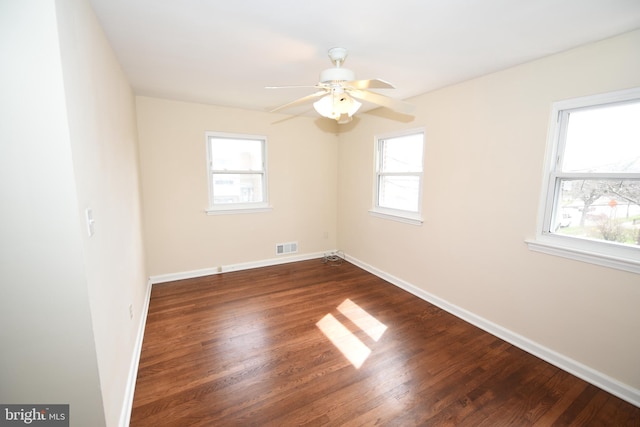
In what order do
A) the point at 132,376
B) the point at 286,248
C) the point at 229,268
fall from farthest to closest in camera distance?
the point at 286,248
the point at 229,268
the point at 132,376

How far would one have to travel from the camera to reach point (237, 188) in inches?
159

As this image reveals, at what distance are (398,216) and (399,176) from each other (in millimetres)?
533

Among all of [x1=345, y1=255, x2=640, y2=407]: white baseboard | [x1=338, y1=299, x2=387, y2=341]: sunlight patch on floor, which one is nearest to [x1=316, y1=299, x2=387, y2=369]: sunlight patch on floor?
[x1=338, y1=299, x2=387, y2=341]: sunlight patch on floor

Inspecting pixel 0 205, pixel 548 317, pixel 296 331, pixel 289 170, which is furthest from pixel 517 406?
pixel 289 170

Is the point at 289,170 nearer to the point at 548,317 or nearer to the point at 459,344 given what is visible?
the point at 459,344

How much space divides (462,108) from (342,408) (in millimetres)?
2786

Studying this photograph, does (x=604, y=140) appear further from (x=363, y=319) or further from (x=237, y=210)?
(x=237, y=210)

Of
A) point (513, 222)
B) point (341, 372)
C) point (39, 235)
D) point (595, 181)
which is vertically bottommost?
point (341, 372)

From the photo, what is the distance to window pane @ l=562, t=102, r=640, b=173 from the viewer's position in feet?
5.81

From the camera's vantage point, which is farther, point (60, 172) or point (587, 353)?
point (587, 353)

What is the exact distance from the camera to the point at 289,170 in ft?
14.2

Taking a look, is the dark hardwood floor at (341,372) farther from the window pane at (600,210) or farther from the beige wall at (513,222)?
the window pane at (600,210)

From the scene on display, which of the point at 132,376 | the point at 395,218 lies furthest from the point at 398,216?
the point at 132,376

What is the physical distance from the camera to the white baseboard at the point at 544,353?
182cm
